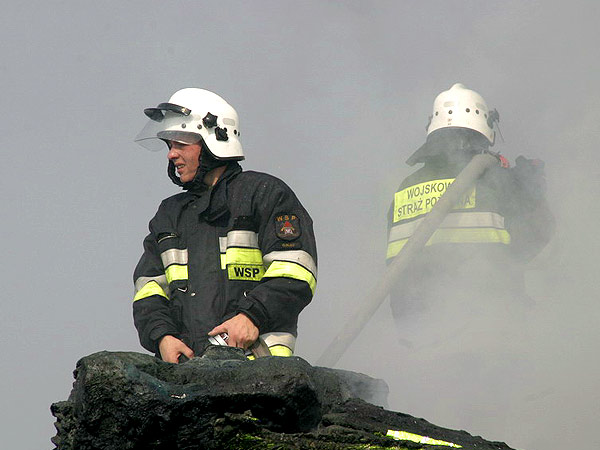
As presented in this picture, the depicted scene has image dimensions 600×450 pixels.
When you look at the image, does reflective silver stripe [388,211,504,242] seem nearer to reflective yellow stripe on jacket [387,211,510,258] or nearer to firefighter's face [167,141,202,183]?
reflective yellow stripe on jacket [387,211,510,258]

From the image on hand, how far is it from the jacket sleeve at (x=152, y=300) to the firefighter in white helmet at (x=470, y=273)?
2.61 meters

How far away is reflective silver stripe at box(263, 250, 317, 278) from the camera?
5391mm

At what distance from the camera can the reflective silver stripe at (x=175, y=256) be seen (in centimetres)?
563

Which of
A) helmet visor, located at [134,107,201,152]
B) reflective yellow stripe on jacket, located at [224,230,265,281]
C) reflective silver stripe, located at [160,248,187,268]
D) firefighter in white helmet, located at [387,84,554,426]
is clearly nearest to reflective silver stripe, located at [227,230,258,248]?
reflective yellow stripe on jacket, located at [224,230,265,281]

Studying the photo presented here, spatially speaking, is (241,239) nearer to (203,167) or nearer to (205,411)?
(203,167)

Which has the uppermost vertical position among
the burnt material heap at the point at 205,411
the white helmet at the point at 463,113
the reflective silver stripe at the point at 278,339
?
the white helmet at the point at 463,113

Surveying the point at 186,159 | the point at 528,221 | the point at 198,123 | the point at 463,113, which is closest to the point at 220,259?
the point at 186,159

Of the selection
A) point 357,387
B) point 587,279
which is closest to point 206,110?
point 357,387

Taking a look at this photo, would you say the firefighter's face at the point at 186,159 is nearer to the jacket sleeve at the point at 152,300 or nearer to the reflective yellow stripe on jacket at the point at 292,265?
the jacket sleeve at the point at 152,300

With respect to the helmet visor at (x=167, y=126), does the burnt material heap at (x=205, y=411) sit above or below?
below

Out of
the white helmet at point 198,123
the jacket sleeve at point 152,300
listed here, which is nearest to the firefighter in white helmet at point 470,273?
the white helmet at point 198,123

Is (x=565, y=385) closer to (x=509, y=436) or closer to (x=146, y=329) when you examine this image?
(x=509, y=436)

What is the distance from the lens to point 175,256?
563 centimetres

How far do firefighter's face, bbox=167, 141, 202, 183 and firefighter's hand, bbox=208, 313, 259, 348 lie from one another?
1046 millimetres
